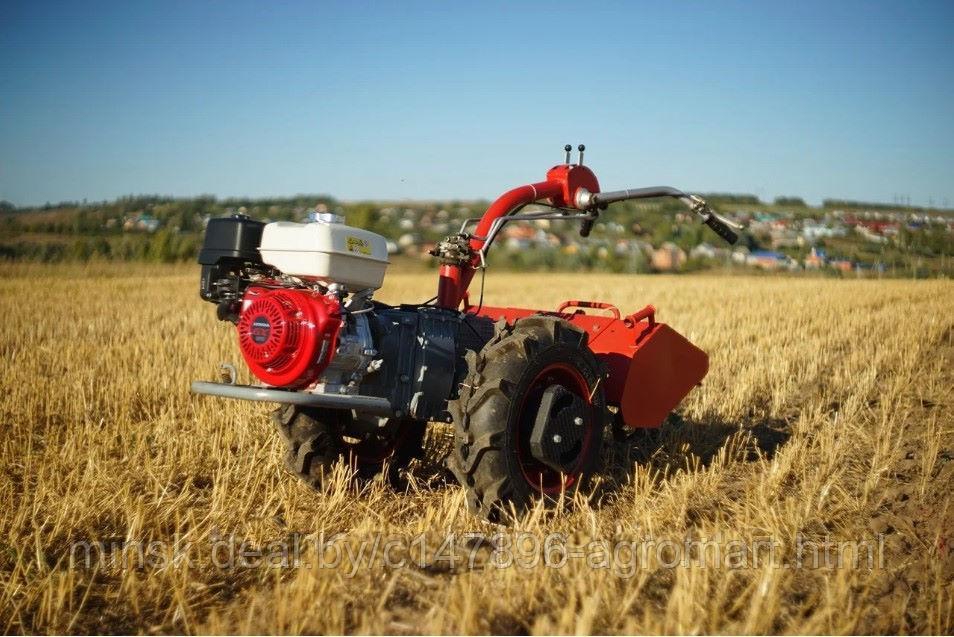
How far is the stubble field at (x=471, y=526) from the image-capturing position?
3027 mm

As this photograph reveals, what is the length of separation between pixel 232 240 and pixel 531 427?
1.73 meters

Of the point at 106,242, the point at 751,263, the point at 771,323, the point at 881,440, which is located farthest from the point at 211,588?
the point at 751,263

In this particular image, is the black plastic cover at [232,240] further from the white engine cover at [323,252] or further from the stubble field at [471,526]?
the stubble field at [471,526]

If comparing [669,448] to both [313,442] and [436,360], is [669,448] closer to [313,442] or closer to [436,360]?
[436,360]

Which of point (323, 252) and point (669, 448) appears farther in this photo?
point (669, 448)

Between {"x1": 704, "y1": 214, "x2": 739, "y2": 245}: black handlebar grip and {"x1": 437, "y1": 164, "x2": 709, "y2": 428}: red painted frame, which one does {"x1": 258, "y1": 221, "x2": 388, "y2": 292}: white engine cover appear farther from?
{"x1": 704, "y1": 214, "x2": 739, "y2": 245}: black handlebar grip

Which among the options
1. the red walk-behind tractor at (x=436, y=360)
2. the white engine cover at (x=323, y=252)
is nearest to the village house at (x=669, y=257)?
the red walk-behind tractor at (x=436, y=360)

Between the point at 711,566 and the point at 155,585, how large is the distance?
2.23m

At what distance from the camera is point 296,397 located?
3.59 meters

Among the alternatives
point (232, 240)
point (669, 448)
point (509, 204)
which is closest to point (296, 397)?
point (232, 240)

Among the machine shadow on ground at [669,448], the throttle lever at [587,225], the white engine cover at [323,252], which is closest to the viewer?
the white engine cover at [323,252]

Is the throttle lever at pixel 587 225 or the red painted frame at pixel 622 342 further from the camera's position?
the throttle lever at pixel 587 225

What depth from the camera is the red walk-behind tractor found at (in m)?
3.82

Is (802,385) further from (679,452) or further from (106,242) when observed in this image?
(106,242)
